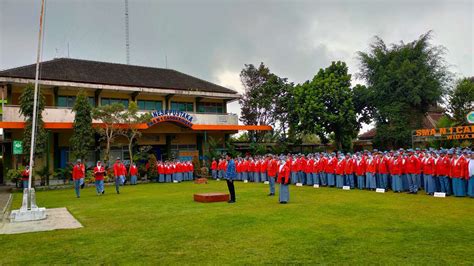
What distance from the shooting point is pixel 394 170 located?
16594 millimetres

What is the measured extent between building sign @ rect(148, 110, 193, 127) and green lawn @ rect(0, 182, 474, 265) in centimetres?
1580

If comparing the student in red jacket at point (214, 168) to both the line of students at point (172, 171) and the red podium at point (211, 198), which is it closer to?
the line of students at point (172, 171)

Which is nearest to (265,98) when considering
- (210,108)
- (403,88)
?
(210,108)

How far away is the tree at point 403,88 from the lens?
3042cm

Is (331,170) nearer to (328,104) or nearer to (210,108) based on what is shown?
(328,104)

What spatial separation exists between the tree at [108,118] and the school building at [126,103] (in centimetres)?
201

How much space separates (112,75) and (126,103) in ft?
8.38

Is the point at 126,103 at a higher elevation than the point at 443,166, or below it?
higher

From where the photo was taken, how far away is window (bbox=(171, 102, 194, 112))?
34.9 meters

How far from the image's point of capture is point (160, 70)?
3850cm

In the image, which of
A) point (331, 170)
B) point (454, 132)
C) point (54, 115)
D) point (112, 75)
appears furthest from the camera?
point (112, 75)

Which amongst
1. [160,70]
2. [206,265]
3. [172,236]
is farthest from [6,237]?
[160,70]

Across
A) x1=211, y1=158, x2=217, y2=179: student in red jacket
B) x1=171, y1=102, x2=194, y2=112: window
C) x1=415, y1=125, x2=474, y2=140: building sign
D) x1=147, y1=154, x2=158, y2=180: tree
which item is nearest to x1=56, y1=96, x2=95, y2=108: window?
x1=147, y1=154, x2=158, y2=180: tree

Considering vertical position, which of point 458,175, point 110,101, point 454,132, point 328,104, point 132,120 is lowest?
point 458,175
